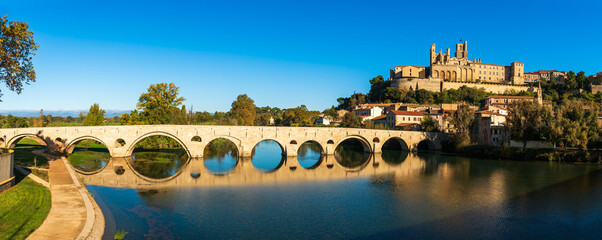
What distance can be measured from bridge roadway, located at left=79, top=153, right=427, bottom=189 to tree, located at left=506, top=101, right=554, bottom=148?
1132cm

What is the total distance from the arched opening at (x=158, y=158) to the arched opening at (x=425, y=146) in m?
33.0

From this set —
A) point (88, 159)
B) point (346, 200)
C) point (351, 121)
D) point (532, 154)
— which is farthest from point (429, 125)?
point (88, 159)

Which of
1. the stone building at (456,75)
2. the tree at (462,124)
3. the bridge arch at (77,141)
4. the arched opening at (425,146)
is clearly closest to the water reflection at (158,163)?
the bridge arch at (77,141)

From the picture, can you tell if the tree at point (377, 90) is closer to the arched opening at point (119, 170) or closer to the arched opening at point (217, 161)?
the arched opening at point (217, 161)

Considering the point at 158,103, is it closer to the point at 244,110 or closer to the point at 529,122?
the point at 244,110

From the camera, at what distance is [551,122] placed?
39.1 m

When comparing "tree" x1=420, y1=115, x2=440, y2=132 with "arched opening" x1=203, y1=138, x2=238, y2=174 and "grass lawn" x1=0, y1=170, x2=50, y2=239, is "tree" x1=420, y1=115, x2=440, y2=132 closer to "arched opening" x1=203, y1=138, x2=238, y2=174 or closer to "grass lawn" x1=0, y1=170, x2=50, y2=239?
"arched opening" x1=203, y1=138, x2=238, y2=174

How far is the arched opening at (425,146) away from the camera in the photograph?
53.4 metres

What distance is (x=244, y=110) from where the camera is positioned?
81.1 m

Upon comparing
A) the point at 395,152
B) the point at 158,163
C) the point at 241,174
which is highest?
the point at 395,152

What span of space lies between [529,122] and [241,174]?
1268 inches

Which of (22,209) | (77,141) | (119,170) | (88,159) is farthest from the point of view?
(77,141)

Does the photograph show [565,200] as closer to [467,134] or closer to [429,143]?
[467,134]

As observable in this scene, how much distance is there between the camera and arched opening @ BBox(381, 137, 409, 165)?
1714 inches
